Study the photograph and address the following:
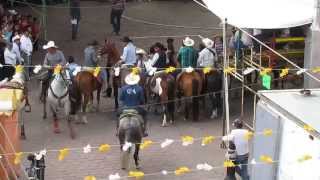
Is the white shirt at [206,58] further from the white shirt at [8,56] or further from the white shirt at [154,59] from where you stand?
the white shirt at [8,56]

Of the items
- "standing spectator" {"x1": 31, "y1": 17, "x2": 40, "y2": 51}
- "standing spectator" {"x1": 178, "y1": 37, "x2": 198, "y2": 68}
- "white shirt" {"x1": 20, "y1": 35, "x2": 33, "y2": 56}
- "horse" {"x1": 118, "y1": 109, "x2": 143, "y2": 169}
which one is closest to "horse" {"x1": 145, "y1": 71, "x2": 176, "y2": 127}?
"standing spectator" {"x1": 178, "y1": 37, "x2": 198, "y2": 68}

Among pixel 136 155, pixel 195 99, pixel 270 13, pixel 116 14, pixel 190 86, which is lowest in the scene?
pixel 136 155

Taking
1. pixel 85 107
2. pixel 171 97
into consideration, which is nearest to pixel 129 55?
pixel 171 97

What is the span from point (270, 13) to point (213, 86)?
7.21 feet

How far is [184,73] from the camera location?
1541 cm

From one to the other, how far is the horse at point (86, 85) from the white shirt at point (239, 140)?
4313 millimetres

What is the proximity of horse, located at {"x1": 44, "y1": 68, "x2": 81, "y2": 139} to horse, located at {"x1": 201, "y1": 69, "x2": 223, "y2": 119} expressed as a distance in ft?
9.20

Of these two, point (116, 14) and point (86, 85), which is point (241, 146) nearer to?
point (86, 85)

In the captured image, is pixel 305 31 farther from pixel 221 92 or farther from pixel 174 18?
pixel 174 18

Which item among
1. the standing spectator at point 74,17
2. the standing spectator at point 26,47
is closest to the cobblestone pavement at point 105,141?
the standing spectator at point 26,47

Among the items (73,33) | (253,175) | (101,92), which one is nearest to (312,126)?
(253,175)

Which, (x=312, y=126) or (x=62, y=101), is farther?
(x=62, y=101)

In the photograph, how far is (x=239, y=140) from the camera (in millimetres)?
11844

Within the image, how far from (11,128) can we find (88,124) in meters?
3.78
